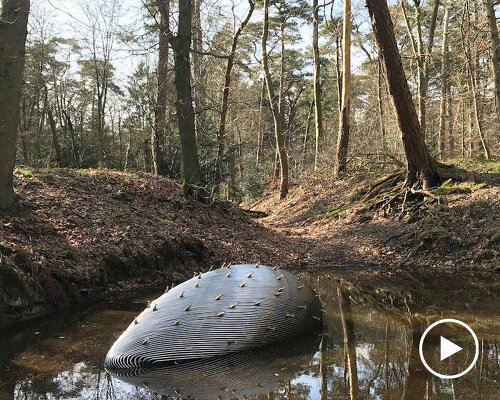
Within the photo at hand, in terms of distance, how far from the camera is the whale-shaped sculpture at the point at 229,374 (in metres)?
3.60

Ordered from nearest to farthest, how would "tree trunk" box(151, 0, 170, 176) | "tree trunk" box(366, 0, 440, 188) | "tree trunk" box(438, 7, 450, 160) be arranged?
"tree trunk" box(366, 0, 440, 188) → "tree trunk" box(151, 0, 170, 176) → "tree trunk" box(438, 7, 450, 160)

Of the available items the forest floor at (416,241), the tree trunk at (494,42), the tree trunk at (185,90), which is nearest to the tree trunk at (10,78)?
the tree trunk at (185,90)

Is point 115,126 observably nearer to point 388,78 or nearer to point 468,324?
point 388,78

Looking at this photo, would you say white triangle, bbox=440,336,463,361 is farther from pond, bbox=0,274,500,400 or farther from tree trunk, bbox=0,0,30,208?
tree trunk, bbox=0,0,30,208

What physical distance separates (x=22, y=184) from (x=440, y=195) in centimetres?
1021

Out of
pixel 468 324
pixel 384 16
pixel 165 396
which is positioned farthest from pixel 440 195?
pixel 165 396

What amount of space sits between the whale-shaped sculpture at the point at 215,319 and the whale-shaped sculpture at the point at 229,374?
91 millimetres

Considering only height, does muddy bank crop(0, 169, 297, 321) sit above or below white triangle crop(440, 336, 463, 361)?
above

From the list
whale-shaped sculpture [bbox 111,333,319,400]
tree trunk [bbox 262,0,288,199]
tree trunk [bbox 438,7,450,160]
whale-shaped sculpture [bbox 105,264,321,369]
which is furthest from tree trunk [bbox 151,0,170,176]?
whale-shaped sculpture [bbox 111,333,319,400]

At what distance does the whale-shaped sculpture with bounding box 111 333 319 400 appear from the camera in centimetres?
360

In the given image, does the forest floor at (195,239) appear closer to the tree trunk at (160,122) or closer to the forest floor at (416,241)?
the forest floor at (416,241)

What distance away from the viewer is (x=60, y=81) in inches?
1013

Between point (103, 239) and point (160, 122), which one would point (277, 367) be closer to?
point (103, 239)

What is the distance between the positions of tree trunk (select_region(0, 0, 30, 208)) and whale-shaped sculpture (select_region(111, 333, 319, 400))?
5.37 metres
